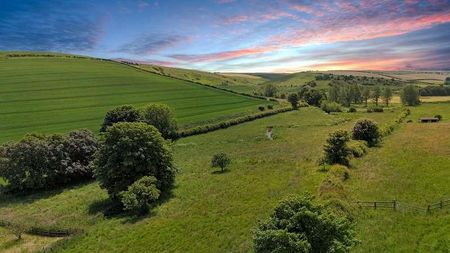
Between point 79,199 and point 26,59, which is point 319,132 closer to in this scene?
point 79,199

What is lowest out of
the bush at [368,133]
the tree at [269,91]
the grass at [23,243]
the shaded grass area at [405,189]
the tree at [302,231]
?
the grass at [23,243]

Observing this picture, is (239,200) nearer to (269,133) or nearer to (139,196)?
(139,196)

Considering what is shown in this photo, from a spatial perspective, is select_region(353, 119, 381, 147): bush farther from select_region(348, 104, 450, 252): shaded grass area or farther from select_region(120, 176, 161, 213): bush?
select_region(120, 176, 161, 213): bush

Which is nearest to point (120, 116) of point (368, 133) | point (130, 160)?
point (130, 160)

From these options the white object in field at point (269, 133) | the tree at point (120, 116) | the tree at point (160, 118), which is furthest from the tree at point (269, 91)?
the tree at point (120, 116)

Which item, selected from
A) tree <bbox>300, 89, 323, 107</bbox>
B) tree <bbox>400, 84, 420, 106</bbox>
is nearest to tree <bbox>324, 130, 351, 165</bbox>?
tree <bbox>300, 89, 323, 107</bbox>

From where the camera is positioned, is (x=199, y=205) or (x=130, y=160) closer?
(x=199, y=205)

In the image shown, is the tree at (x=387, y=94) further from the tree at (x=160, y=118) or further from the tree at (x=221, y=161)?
the tree at (x=221, y=161)
